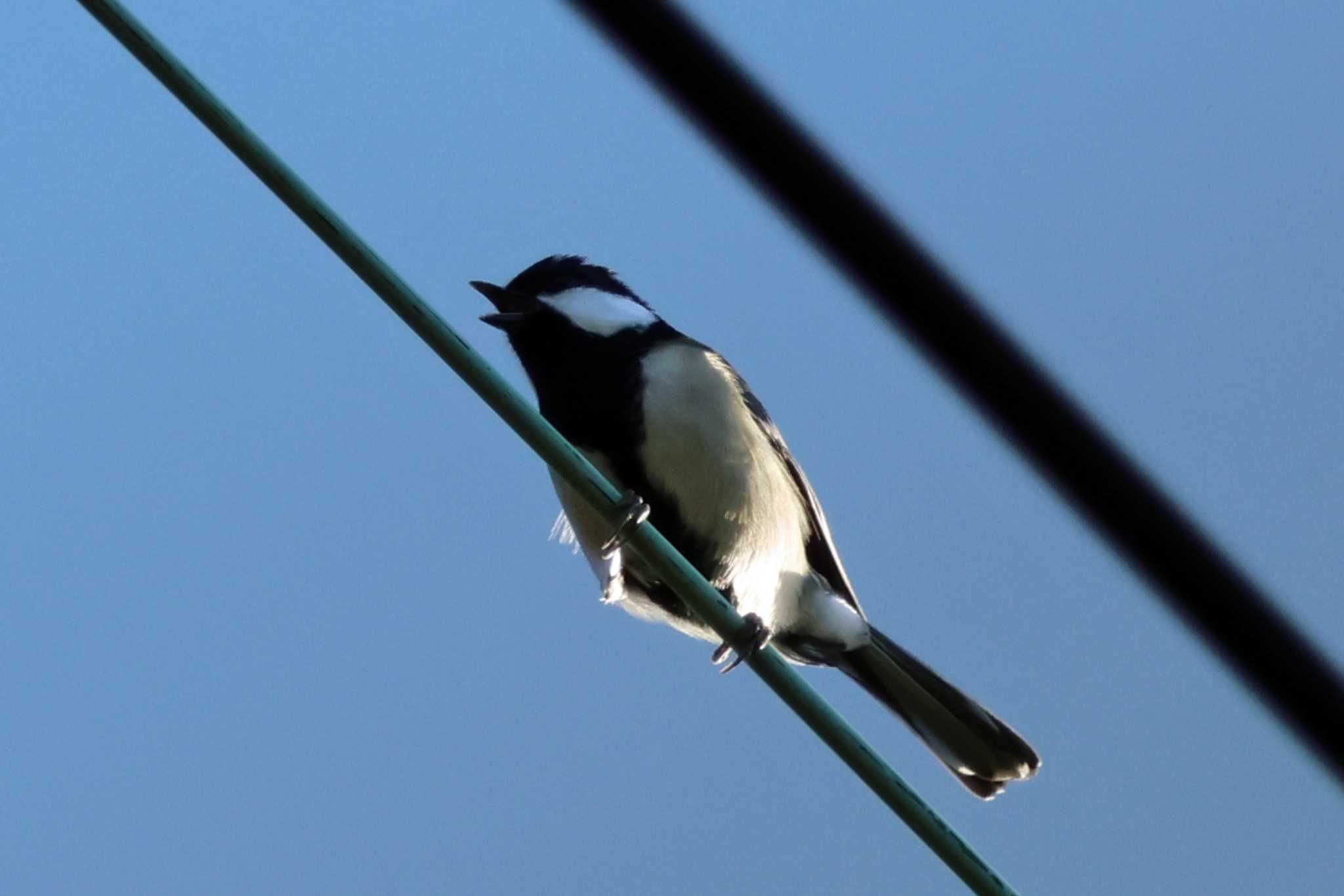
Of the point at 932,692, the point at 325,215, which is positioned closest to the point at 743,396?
the point at 932,692

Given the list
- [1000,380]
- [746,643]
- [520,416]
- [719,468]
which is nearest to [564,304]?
[719,468]

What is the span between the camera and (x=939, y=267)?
700mm

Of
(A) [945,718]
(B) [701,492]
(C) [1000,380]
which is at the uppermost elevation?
(A) [945,718]

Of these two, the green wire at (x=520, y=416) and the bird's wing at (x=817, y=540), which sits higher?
the bird's wing at (x=817, y=540)

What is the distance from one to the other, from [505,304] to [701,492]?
19.4 inches

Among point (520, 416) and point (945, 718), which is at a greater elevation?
point (945, 718)

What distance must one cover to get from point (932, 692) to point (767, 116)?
1.99 m

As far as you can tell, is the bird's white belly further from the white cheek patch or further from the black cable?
the black cable

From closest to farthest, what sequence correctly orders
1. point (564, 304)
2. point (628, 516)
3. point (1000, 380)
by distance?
point (1000, 380) < point (628, 516) < point (564, 304)

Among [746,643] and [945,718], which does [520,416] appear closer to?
[746,643]

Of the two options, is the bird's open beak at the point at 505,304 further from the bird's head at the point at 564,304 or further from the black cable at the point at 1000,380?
the black cable at the point at 1000,380

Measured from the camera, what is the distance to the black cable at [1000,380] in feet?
2.20

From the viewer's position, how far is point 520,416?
3.85ft

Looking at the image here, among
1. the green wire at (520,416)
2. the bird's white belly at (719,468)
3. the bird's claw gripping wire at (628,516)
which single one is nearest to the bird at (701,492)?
the bird's white belly at (719,468)
